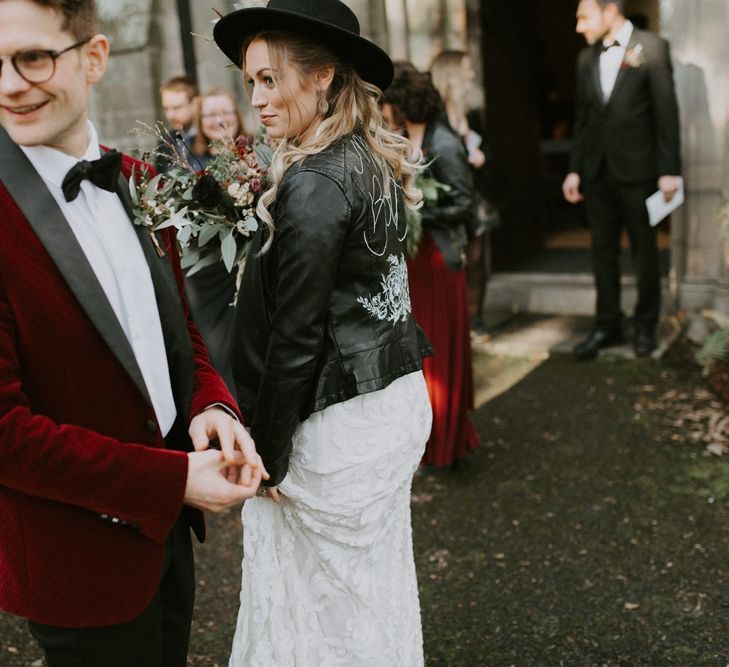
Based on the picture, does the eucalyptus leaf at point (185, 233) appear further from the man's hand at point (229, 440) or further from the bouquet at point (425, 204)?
the bouquet at point (425, 204)

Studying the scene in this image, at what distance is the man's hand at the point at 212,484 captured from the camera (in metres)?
1.65

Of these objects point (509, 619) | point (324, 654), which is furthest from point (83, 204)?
point (509, 619)

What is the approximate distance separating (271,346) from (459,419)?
2.51 metres

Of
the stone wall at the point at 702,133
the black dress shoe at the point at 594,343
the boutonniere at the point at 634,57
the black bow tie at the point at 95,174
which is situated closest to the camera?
the black bow tie at the point at 95,174

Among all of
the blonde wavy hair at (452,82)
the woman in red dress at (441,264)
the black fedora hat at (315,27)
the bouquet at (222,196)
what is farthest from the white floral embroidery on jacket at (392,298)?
the blonde wavy hair at (452,82)

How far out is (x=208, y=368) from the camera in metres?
2.06

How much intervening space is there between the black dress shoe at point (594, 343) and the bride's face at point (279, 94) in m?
4.49

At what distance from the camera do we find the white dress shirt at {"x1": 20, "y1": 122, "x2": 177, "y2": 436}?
1645 mm

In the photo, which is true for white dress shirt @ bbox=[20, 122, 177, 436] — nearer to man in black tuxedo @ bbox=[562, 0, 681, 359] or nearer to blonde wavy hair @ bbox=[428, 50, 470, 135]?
blonde wavy hair @ bbox=[428, 50, 470, 135]

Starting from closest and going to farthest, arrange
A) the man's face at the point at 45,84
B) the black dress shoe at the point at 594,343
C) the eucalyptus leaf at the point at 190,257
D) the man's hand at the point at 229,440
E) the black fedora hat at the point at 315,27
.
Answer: the man's face at the point at 45,84
the man's hand at the point at 229,440
the black fedora hat at the point at 315,27
the eucalyptus leaf at the point at 190,257
the black dress shoe at the point at 594,343

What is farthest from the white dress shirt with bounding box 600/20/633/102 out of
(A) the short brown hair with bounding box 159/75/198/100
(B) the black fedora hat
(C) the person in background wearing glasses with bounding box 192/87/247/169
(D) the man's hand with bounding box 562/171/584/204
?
(B) the black fedora hat

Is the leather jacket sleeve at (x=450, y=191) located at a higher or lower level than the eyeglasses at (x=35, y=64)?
lower

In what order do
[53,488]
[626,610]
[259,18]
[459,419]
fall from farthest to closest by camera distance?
[459,419] < [626,610] < [259,18] < [53,488]

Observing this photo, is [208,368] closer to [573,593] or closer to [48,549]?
[48,549]
